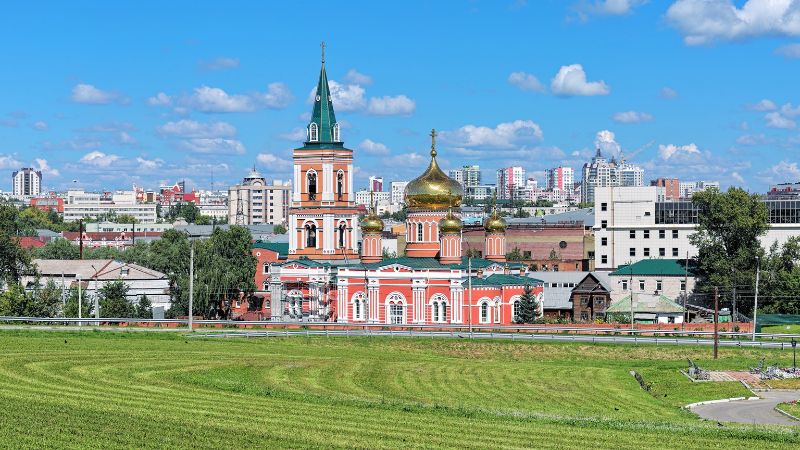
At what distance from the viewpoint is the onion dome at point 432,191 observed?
8844 cm

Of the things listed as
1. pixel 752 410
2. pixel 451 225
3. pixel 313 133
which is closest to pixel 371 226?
pixel 451 225

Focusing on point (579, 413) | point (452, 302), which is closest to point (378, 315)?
point (452, 302)

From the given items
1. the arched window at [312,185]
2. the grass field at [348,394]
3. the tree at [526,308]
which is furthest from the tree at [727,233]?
the grass field at [348,394]

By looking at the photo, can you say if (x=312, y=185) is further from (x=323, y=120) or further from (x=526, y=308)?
(x=526, y=308)

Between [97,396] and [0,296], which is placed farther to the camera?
[0,296]

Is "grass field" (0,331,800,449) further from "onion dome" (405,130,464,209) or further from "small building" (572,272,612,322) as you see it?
"small building" (572,272,612,322)

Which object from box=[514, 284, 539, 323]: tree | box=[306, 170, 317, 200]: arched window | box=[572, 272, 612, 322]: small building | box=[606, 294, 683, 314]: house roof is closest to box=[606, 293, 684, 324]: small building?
box=[606, 294, 683, 314]: house roof

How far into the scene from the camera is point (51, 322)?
244 feet

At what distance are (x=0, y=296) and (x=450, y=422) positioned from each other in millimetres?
51859

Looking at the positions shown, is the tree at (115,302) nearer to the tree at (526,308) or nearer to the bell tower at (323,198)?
the bell tower at (323,198)

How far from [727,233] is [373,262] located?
2968cm

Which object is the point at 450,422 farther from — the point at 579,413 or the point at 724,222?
the point at 724,222

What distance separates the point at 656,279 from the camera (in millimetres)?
105000

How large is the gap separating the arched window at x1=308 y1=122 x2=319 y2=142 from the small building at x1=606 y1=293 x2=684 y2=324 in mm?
23729
